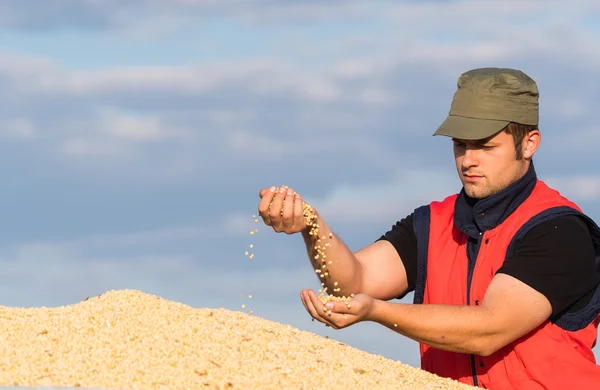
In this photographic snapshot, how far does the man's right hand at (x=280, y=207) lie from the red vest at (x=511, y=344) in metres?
0.87

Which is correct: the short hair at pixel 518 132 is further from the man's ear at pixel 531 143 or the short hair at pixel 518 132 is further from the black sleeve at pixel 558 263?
the black sleeve at pixel 558 263

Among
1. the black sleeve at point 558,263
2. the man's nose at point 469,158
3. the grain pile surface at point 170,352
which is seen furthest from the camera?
the man's nose at point 469,158

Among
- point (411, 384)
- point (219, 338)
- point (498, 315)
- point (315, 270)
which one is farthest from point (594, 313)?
point (219, 338)

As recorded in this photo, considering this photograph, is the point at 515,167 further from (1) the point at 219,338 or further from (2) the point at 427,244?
(1) the point at 219,338

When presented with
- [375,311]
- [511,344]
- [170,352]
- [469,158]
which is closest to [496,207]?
[469,158]

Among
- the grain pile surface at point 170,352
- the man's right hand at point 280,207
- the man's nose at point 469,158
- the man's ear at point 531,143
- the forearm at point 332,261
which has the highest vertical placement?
the man's ear at point 531,143

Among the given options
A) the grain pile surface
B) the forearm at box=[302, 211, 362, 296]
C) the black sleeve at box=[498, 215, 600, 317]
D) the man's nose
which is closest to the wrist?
the grain pile surface

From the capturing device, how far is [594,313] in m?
5.34

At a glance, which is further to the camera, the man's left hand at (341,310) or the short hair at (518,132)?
the short hair at (518,132)

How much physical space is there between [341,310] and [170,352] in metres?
0.82

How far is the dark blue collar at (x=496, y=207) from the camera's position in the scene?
539cm

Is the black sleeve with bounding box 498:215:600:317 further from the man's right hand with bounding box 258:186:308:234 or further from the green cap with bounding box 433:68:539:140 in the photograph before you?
the man's right hand with bounding box 258:186:308:234

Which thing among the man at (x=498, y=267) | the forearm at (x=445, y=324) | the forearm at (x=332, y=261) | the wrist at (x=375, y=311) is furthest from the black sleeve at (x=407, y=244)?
the wrist at (x=375, y=311)

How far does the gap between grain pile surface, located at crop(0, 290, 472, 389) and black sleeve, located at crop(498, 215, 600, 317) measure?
0.64 m
